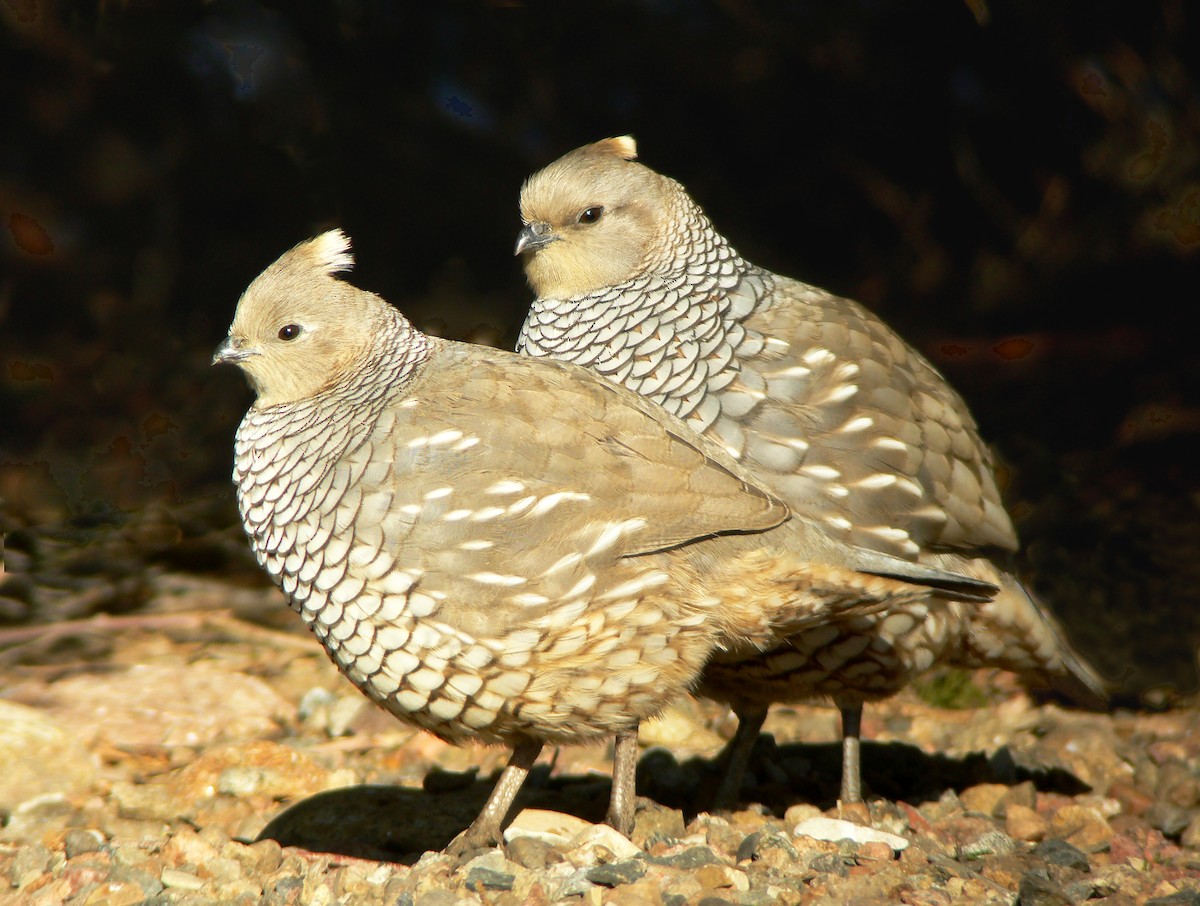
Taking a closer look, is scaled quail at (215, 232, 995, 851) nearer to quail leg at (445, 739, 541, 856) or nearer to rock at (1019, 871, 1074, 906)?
quail leg at (445, 739, 541, 856)

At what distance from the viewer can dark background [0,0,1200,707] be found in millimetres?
5520

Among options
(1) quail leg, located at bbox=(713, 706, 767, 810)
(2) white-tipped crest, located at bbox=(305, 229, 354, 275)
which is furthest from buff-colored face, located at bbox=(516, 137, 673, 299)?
(1) quail leg, located at bbox=(713, 706, 767, 810)

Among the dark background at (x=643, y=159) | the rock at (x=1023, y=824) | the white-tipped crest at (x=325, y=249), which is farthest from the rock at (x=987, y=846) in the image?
the white-tipped crest at (x=325, y=249)

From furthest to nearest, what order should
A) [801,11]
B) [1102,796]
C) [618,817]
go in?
[801,11] → [1102,796] → [618,817]

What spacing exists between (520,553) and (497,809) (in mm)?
1008

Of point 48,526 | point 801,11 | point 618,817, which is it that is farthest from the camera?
point 48,526

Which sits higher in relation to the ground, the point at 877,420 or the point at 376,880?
the point at 877,420

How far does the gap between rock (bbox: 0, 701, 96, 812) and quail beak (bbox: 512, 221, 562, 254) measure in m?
2.94

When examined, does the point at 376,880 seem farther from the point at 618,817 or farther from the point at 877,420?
the point at 877,420

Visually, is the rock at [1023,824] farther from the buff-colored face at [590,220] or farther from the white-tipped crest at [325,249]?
the white-tipped crest at [325,249]

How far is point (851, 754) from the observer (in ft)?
16.2

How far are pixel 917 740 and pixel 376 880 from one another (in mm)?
3173

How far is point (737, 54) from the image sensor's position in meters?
5.78

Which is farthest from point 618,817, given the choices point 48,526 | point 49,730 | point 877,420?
point 48,526
